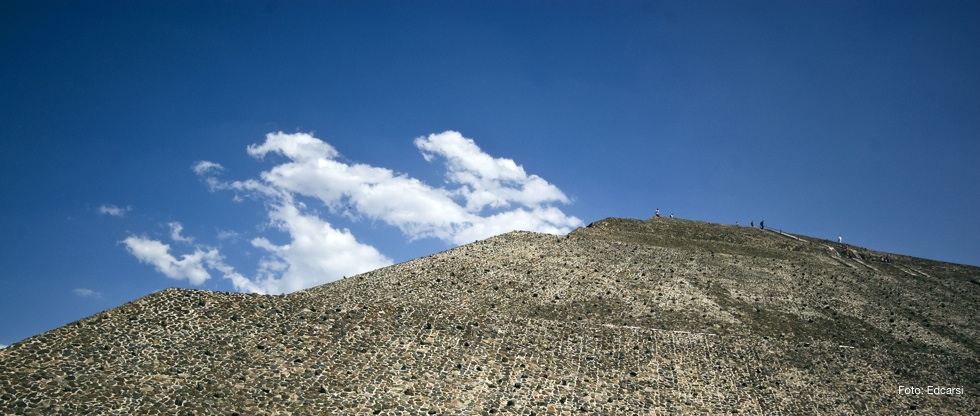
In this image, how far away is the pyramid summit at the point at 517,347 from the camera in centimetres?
2206

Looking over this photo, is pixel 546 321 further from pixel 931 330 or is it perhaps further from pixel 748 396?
pixel 931 330

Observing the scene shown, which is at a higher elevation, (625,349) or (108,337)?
(625,349)

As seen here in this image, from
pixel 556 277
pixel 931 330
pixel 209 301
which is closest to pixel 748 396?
pixel 556 277

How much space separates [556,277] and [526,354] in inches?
439

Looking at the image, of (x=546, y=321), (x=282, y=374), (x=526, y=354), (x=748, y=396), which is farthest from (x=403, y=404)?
(x=748, y=396)

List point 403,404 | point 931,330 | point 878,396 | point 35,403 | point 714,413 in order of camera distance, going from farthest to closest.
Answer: point 931,330 < point 878,396 < point 714,413 < point 403,404 < point 35,403

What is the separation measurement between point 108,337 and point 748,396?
28.2m

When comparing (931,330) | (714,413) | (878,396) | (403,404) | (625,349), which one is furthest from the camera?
(931,330)

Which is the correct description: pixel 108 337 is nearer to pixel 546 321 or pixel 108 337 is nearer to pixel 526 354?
pixel 526 354

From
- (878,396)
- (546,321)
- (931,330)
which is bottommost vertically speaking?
(878,396)

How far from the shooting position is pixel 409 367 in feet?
82.2

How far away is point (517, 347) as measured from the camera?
27766mm

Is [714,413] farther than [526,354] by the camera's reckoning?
No

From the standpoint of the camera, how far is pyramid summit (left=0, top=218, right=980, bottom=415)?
2206 cm
